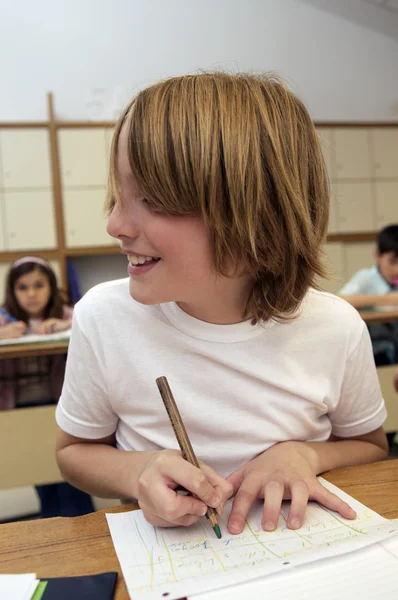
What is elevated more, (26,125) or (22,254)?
(26,125)

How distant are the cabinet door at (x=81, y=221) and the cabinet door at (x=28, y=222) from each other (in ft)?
0.42

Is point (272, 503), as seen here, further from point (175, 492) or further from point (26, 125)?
point (26, 125)

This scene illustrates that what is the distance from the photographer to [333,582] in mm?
471

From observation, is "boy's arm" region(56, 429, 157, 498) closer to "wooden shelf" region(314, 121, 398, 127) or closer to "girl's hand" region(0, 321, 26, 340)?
"girl's hand" region(0, 321, 26, 340)

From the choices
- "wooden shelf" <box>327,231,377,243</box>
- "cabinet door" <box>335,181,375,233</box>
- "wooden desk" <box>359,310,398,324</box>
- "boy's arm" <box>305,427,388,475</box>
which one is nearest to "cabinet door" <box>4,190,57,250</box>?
"wooden shelf" <box>327,231,377,243</box>

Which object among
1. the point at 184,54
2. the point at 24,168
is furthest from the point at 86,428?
the point at 184,54

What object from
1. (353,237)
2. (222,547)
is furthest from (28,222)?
(222,547)

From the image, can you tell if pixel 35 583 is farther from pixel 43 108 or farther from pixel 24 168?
pixel 43 108

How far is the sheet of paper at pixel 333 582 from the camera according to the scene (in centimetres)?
45

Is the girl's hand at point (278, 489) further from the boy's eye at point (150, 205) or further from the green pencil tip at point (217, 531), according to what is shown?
the boy's eye at point (150, 205)

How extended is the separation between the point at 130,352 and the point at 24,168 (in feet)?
13.4

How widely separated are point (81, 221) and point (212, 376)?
13.0ft

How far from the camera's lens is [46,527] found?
58 cm

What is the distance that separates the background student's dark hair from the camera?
3.44 meters
